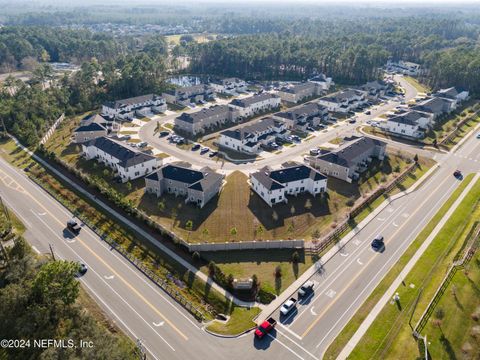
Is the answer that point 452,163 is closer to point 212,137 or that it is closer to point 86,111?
point 212,137

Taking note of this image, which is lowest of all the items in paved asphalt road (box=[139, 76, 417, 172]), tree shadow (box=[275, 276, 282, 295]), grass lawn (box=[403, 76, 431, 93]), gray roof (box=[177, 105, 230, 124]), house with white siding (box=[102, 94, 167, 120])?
grass lawn (box=[403, 76, 431, 93])

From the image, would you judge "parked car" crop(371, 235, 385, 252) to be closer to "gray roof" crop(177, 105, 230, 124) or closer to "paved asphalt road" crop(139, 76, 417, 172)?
"paved asphalt road" crop(139, 76, 417, 172)

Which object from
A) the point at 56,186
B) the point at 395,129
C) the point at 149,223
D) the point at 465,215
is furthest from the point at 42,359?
the point at 395,129

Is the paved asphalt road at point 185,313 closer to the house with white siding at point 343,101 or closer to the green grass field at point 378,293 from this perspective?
the green grass field at point 378,293

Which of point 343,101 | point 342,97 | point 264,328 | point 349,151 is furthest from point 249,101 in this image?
point 264,328

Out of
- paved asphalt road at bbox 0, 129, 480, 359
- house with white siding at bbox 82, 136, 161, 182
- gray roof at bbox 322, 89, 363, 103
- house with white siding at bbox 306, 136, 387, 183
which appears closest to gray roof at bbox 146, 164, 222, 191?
house with white siding at bbox 82, 136, 161, 182

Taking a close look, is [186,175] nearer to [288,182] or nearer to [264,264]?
[288,182]
